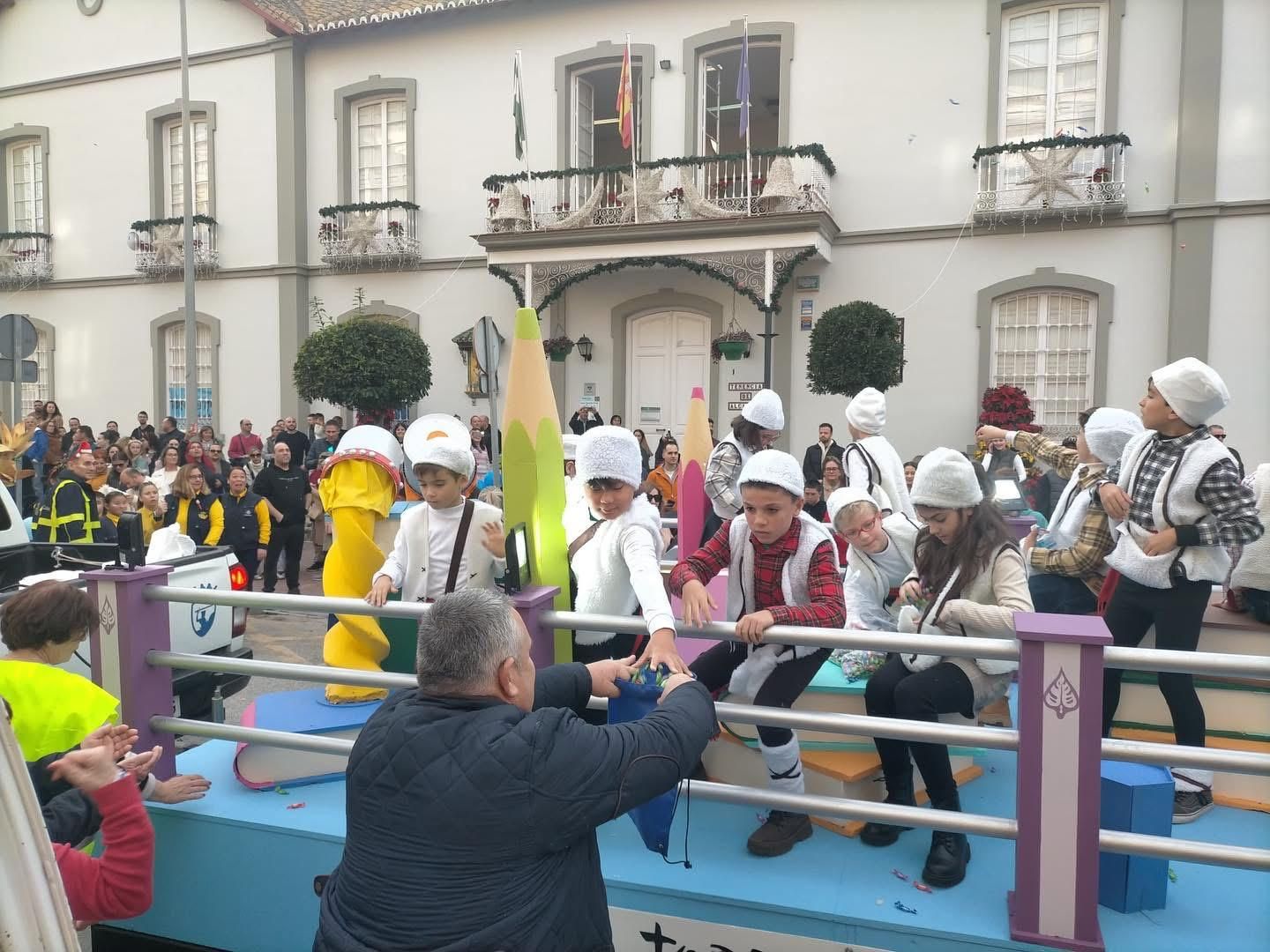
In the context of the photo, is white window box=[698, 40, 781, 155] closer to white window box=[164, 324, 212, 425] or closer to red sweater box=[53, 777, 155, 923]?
white window box=[164, 324, 212, 425]

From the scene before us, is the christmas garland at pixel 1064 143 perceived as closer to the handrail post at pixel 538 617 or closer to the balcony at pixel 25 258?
→ the handrail post at pixel 538 617

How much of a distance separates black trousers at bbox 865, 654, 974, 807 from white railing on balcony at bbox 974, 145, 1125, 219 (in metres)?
11.8

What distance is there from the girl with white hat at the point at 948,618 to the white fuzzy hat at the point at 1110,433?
126 centimetres

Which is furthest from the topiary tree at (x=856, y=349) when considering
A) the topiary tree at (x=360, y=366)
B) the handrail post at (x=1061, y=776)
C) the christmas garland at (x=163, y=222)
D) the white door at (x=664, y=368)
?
the christmas garland at (x=163, y=222)

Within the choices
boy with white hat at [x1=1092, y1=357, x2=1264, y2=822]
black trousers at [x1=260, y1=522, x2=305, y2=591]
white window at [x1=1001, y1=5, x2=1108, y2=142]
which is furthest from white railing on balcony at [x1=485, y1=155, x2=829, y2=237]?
boy with white hat at [x1=1092, y1=357, x2=1264, y2=822]

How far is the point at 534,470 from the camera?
3000 mm

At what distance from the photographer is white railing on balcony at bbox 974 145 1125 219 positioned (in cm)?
1251

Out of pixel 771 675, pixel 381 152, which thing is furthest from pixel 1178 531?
pixel 381 152

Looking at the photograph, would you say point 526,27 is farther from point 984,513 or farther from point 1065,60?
point 984,513

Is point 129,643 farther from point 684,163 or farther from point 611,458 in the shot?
point 684,163

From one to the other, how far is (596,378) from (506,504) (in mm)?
12874

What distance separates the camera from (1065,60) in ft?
42.6

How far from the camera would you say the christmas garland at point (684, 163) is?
13312 millimetres

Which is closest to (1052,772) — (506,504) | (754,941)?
(754,941)
